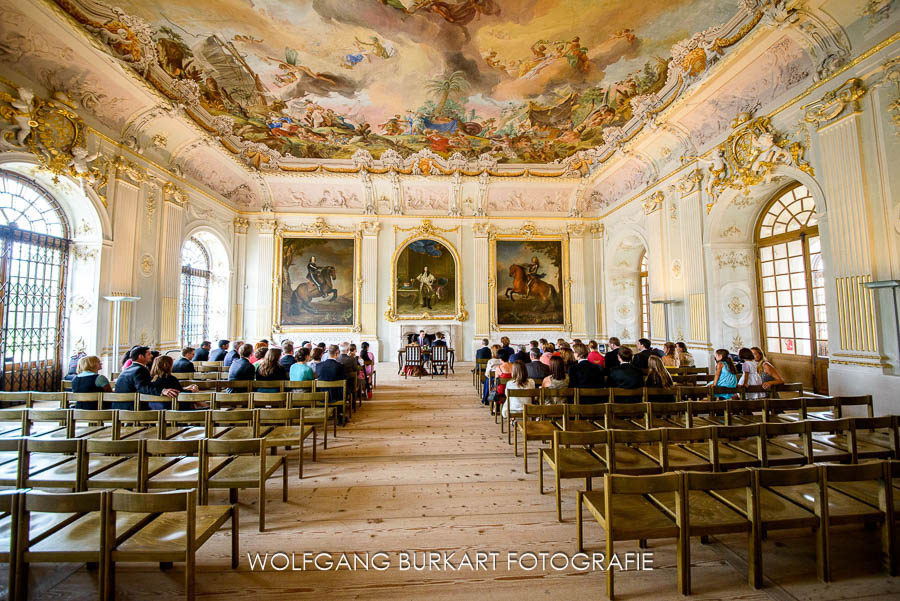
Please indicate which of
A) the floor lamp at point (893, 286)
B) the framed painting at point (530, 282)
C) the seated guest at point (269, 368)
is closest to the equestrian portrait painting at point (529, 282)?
the framed painting at point (530, 282)

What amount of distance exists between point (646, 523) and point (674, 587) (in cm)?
46

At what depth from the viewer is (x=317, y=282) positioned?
1320 centimetres

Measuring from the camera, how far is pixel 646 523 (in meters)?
2.16

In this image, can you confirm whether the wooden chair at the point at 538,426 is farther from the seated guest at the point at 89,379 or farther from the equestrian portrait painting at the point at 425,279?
the equestrian portrait painting at the point at 425,279

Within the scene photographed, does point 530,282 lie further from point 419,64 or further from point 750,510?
point 750,510

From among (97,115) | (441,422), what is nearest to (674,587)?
(441,422)

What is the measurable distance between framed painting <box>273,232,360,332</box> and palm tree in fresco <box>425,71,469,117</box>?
5562 millimetres

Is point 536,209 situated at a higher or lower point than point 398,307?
higher

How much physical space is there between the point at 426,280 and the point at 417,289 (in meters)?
0.47

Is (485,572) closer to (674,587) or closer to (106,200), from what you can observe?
(674,587)

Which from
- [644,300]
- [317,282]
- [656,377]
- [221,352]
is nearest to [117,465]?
[221,352]

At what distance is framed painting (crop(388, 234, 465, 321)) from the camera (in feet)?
44.1

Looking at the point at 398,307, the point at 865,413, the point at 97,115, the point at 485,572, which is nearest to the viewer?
the point at 485,572

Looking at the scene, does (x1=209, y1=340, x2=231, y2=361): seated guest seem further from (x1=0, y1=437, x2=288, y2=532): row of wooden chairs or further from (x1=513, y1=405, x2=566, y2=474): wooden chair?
(x1=513, y1=405, x2=566, y2=474): wooden chair
